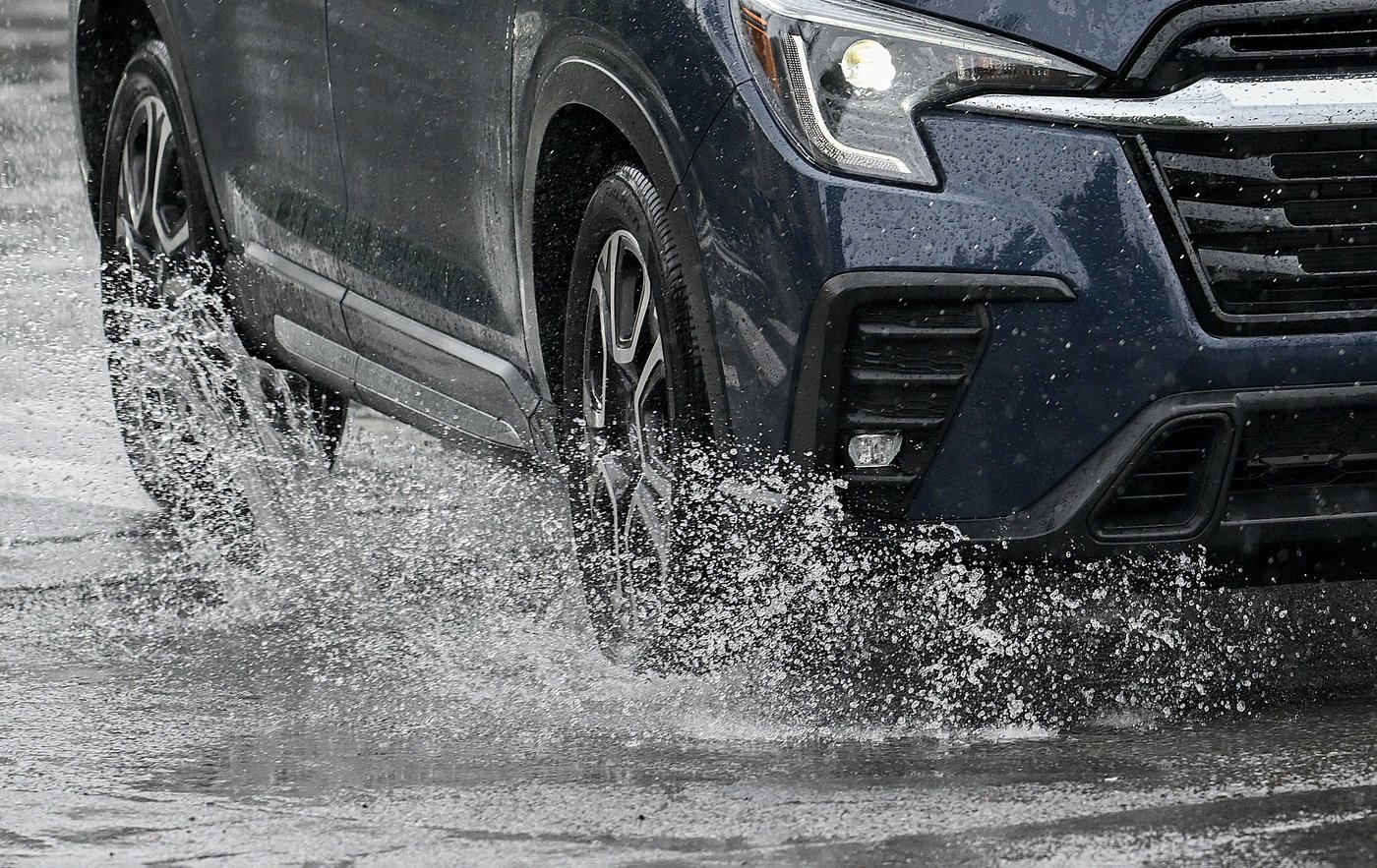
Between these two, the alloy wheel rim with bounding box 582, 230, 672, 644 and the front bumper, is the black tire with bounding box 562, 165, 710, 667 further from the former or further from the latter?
the front bumper

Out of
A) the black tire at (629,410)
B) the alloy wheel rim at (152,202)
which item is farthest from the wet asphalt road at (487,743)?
the alloy wheel rim at (152,202)

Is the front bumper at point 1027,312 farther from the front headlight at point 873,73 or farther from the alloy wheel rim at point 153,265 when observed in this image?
the alloy wheel rim at point 153,265

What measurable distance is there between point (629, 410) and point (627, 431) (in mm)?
70

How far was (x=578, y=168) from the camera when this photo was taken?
3.61 metres

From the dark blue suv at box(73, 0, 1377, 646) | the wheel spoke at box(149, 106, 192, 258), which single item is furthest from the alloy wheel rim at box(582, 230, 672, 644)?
the wheel spoke at box(149, 106, 192, 258)

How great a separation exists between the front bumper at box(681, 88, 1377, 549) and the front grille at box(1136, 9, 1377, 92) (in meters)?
0.13

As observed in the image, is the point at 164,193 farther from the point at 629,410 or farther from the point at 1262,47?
the point at 1262,47

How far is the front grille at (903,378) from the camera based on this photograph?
2.88 meters

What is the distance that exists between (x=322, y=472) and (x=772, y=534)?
9.12 ft

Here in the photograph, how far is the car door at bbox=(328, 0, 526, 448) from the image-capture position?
12.4 feet

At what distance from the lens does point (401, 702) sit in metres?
3.75

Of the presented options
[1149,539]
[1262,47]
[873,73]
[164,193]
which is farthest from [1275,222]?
[164,193]

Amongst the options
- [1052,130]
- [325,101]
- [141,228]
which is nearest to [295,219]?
[325,101]

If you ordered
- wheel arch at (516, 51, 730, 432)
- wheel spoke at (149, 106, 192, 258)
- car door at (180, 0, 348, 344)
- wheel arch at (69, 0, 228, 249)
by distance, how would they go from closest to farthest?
wheel arch at (516, 51, 730, 432), car door at (180, 0, 348, 344), wheel spoke at (149, 106, 192, 258), wheel arch at (69, 0, 228, 249)
